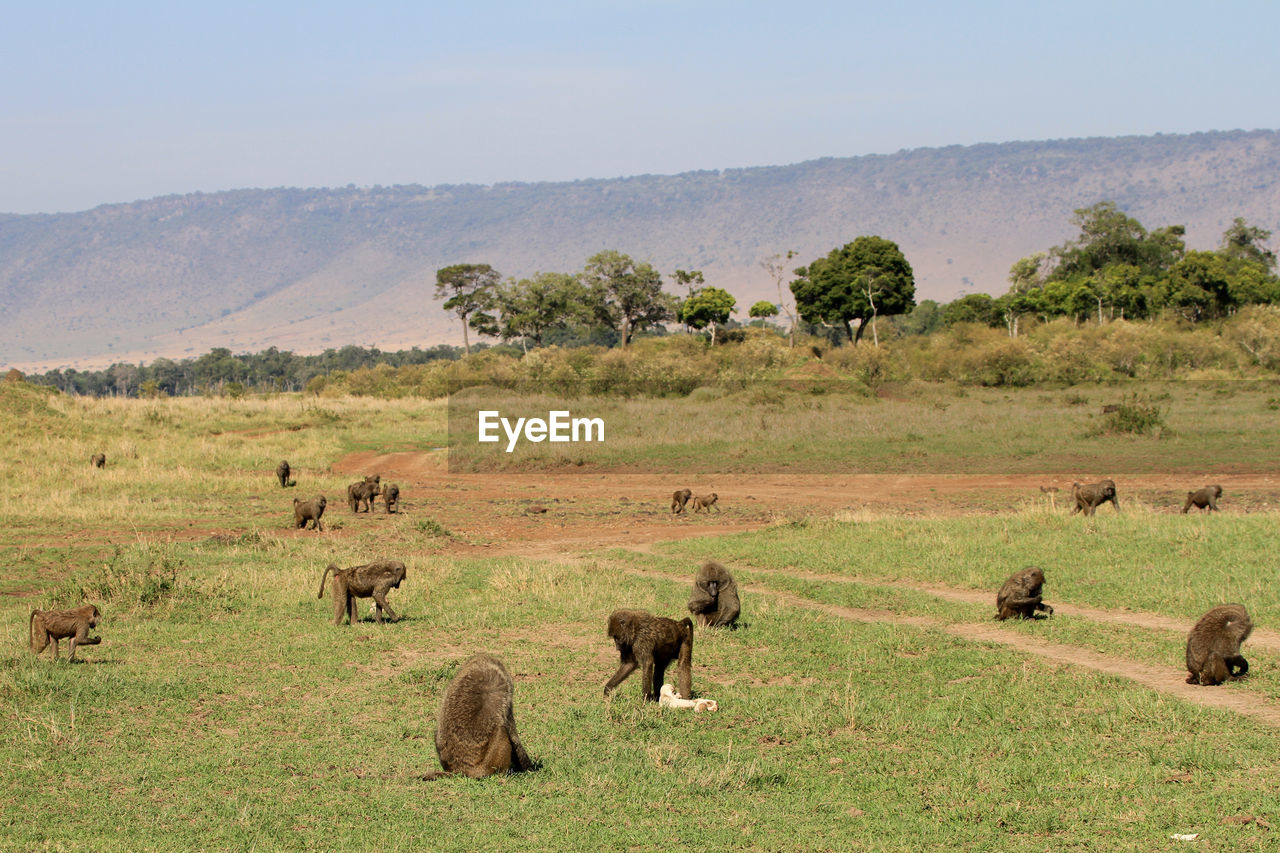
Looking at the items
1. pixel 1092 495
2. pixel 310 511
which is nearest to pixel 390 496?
pixel 310 511

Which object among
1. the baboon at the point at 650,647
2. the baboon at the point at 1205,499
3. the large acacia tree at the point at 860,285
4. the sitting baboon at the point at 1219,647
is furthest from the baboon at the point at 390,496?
the large acacia tree at the point at 860,285

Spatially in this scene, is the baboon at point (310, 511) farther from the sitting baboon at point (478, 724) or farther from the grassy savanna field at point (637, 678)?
the sitting baboon at point (478, 724)

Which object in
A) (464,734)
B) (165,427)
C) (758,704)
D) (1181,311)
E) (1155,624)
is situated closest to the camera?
(464,734)

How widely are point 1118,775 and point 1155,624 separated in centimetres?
550

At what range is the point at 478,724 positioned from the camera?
6.87m

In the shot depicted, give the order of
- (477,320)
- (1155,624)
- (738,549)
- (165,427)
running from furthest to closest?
(477,320) → (165,427) → (738,549) → (1155,624)

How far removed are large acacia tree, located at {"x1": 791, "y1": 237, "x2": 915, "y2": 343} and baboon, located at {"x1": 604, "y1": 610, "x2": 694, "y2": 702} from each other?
63.7 metres

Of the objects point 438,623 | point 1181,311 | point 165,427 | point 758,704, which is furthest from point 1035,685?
point 1181,311

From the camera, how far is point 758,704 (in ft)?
29.1

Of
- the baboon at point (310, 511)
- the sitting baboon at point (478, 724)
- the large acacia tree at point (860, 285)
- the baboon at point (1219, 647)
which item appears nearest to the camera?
the sitting baboon at point (478, 724)

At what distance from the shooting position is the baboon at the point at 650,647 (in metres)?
8.38

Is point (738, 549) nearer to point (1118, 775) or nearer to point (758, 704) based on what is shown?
point (758, 704)

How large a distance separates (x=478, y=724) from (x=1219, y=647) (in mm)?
6199

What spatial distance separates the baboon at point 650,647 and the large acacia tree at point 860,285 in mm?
63689
